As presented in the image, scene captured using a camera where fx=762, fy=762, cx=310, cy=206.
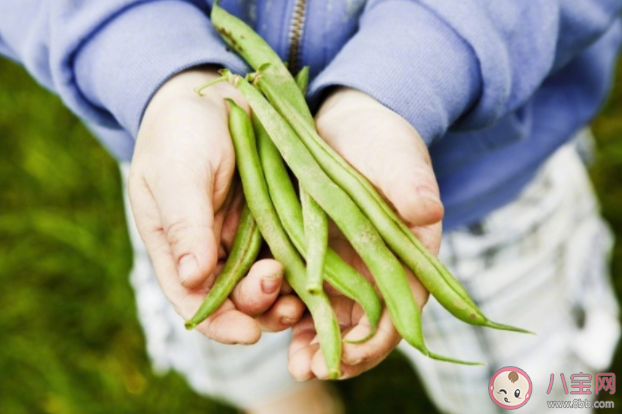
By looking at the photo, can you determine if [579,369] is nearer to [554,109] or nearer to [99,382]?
[554,109]

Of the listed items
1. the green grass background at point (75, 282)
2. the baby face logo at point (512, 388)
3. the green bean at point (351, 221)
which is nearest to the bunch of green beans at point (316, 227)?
the green bean at point (351, 221)

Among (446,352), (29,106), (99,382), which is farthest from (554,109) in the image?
(29,106)

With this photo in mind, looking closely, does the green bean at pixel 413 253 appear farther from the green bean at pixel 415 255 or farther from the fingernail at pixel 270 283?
the fingernail at pixel 270 283

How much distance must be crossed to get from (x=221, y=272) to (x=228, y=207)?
0.44ft

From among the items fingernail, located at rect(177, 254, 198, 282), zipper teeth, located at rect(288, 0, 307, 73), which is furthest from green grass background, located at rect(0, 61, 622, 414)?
fingernail, located at rect(177, 254, 198, 282)

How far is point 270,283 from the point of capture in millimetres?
1010

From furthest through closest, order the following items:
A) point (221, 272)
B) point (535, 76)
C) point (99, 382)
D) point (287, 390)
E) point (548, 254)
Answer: point (99, 382)
point (287, 390)
point (548, 254)
point (535, 76)
point (221, 272)

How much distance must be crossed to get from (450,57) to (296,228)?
0.39 meters

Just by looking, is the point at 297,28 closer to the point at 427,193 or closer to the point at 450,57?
the point at 450,57

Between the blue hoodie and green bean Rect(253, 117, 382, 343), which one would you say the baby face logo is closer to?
Answer: the blue hoodie

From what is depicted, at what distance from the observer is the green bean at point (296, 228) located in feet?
3.28

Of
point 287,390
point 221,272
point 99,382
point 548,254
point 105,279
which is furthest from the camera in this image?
point 105,279

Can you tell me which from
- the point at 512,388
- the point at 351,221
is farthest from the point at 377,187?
the point at 512,388

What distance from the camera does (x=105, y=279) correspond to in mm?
2471
